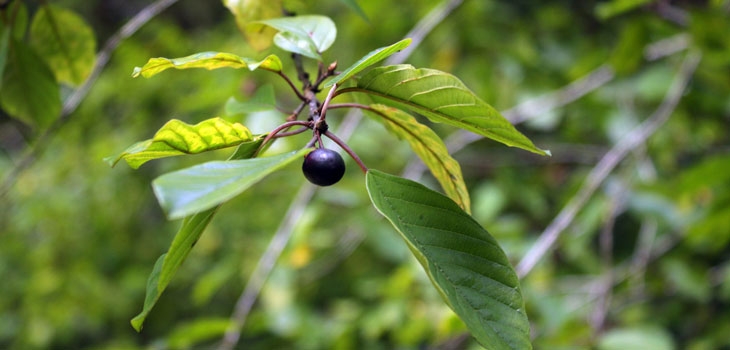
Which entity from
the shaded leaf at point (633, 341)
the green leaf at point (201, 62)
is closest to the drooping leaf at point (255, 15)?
the green leaf at point (201, 62)

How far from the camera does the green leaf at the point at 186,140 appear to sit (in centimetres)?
65

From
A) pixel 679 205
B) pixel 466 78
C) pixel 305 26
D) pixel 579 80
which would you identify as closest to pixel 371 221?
pixel 466 78

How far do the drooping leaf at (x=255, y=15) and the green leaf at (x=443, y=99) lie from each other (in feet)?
1.31

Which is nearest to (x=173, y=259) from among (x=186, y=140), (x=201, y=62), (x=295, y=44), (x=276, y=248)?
(x=186, y=140)

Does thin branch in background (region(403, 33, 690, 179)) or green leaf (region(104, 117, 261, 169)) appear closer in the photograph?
green leaf (region(104, 117, 261, 169))

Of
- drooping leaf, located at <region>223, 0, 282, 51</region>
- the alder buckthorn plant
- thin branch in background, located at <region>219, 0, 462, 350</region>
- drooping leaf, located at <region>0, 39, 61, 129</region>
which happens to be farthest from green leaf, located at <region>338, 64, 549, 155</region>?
thin branch in background, located at <region>219, 0, 462, 350</region>

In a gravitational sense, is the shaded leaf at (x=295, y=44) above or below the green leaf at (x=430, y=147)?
above

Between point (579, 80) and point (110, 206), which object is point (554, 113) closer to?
point (579, 80)

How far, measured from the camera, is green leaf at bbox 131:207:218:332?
63 centimetres

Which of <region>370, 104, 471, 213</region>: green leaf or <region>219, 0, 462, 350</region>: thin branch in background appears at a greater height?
<region>370, 104, 471, 213</region>: green leaf

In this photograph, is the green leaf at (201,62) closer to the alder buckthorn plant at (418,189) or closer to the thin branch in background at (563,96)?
the alder buckthorn plant at (418,189)

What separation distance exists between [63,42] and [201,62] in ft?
2.28

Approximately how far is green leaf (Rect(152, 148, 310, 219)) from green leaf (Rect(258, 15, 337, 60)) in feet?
1.00

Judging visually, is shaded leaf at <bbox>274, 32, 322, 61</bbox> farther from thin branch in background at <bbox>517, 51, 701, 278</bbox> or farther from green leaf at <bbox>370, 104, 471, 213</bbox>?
thin branch in background at <bbox>517, 51, 701, 278</bbox>
